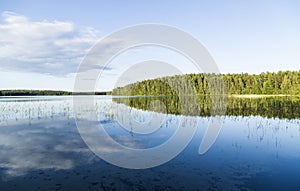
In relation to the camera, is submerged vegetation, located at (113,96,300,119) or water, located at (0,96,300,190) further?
submerged vegetation, located at (113,96,300,119)

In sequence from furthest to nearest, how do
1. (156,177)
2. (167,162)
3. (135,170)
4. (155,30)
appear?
(155,30), (167,162), (135,170), (156,177)

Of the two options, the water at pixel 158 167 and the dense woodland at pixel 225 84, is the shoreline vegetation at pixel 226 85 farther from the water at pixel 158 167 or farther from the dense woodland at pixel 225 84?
the water at pixel 158 167

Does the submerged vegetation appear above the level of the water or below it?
above

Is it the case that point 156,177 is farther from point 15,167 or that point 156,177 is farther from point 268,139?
point 268,139

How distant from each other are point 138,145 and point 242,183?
758 centimetres

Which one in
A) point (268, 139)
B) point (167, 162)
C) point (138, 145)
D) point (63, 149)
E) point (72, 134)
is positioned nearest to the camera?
point (167, 162)

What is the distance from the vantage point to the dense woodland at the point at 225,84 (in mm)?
96188

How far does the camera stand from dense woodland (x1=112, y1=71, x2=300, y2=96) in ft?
316

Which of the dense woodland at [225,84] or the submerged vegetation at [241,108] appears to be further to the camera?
the dense woodland at [225,84]

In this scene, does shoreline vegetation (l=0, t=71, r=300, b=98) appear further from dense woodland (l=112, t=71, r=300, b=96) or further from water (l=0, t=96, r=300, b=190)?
water (l=0, t=96, r=300, b=190)

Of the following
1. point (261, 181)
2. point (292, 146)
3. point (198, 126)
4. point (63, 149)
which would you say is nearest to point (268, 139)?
point (292, 146)

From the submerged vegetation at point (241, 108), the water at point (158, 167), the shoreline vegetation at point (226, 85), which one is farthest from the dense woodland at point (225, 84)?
the water at point (158, 167)

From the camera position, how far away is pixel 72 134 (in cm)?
1814

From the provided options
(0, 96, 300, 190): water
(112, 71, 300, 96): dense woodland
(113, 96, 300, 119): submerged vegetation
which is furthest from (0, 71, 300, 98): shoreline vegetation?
(0, 96, 300, 190): water
